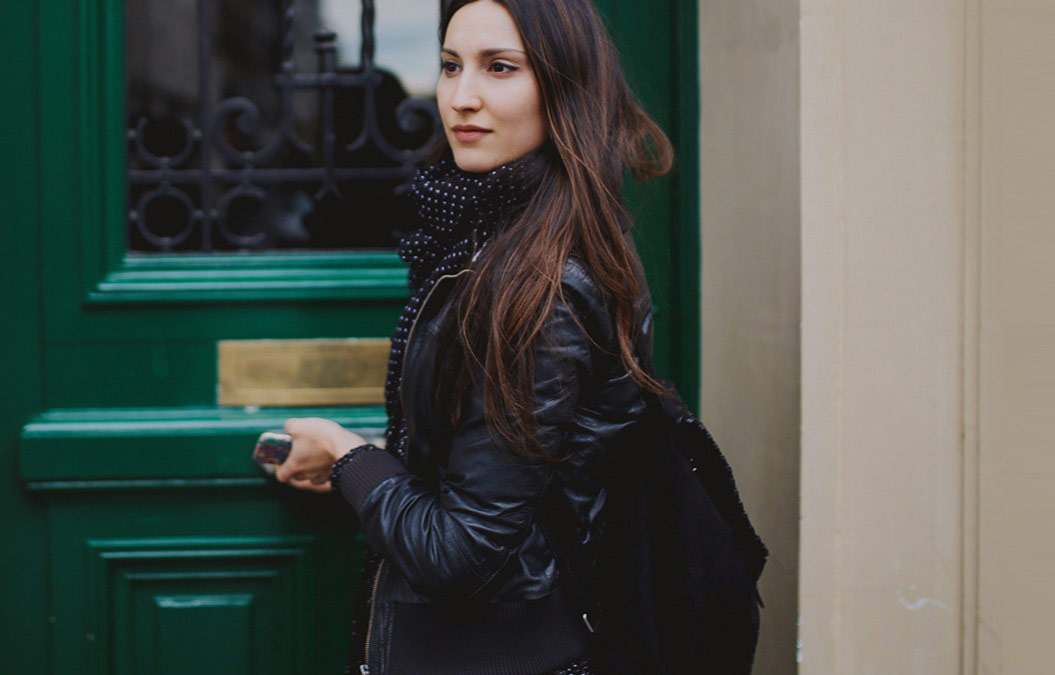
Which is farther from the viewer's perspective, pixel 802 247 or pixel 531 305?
pixel 802 247

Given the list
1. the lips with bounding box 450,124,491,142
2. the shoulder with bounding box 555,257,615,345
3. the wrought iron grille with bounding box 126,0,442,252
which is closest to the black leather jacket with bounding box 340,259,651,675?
the shoulder with bounding box 555,257,615,345

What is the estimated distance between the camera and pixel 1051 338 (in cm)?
176

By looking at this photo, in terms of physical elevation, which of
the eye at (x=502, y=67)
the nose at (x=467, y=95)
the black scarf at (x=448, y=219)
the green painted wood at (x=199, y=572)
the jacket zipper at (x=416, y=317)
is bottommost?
the green painted wood at (x=199, y=572)

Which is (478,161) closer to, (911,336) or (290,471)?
(290,471)

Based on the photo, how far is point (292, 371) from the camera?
7.68 ft

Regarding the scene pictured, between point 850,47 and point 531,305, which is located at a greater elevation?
point 850,47

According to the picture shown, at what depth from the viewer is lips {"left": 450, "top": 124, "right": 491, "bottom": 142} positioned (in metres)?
1.61

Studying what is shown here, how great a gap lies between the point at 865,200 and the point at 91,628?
1889 mm

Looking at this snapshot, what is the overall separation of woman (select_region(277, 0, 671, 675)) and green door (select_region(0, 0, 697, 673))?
2.27 ft

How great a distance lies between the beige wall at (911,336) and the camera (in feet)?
6.00

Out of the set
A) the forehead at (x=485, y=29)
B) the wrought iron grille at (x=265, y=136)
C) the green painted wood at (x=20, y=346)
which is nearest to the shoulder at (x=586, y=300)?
the forehead at (x=485, y=29)

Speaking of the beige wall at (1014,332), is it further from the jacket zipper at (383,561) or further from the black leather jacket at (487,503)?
the jacket zipper at (383,561)

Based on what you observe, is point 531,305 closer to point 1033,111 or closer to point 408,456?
point 408,456

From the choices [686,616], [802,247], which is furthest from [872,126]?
[686,616]
